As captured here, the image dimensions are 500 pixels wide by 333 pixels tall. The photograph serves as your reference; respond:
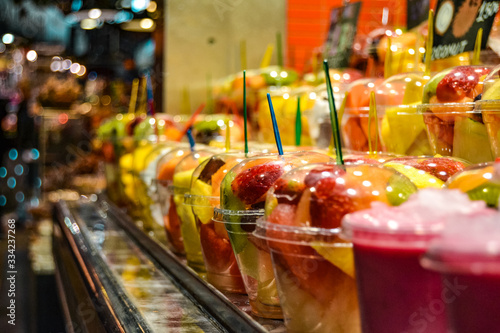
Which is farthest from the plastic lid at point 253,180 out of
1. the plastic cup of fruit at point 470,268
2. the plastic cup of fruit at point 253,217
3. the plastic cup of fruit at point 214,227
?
Result: the plastic cup of fruit at point 470,268

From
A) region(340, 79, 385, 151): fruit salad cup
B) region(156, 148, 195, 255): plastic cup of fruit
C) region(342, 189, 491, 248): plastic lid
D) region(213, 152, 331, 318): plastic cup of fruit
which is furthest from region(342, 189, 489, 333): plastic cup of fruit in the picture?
region(156, 148, 195, 255): plastic cup of fruit

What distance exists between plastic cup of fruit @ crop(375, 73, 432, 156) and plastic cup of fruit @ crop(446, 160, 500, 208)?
54cm

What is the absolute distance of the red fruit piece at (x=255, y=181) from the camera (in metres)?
1.02

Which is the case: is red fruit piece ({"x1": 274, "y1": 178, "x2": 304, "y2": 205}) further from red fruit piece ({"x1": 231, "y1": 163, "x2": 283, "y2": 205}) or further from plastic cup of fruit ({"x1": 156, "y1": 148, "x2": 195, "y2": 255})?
plastic cup of fruit ({"x1": 156, "y1": 148, "x2": 195, "y2": 255})

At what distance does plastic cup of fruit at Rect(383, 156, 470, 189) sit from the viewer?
90cm

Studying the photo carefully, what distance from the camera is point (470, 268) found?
19.4 inches

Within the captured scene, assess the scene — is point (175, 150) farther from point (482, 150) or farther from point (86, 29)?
point (86, 29)

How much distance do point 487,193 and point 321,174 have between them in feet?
0.73

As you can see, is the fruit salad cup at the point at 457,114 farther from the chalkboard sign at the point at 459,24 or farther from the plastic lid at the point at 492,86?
the chalkboard sign at the point at 459,24

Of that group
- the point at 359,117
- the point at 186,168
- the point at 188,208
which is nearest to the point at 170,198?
the point at 186,168

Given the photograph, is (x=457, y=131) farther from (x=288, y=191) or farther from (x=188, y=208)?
(x=188, y=208)

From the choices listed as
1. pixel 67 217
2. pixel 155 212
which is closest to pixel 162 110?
pixel 67 217

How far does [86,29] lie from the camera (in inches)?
293

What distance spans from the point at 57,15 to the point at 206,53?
494cm
